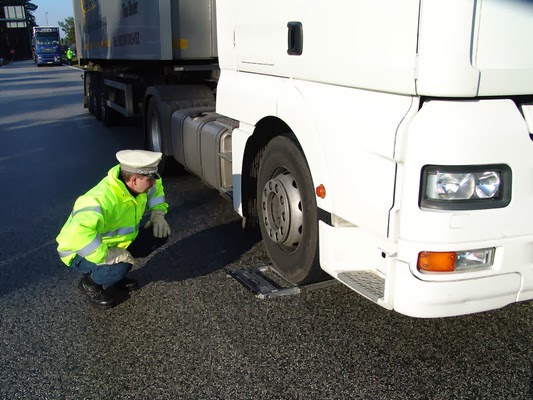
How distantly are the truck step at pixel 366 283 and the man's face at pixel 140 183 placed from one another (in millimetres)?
1395

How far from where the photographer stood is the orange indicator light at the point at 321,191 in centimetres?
342

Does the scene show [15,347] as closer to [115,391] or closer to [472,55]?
[115,391]

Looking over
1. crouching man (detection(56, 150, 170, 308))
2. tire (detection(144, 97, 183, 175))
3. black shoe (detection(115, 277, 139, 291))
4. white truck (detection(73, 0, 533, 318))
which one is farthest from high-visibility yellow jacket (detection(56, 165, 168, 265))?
tire (detection(144, 97, 183, 175))

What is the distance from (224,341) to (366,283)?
0.99 meters

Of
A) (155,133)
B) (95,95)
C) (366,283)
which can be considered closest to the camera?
(366,283)

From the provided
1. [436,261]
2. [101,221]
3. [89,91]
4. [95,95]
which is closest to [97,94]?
[95,95]

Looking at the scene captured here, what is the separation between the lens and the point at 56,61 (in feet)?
196

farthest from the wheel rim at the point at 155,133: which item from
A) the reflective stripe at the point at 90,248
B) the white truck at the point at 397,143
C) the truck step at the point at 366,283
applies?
the truck step at the point at 366,283

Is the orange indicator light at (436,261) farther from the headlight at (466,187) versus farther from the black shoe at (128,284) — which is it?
the black shoe at (128,284)

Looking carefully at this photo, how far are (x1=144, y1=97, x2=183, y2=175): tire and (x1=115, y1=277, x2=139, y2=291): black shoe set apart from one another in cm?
330

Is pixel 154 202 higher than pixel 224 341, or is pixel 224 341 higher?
pixel 154 202

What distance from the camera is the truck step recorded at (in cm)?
306

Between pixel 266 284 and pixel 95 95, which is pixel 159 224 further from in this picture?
pixel 95 95

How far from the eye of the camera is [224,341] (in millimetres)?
3590
